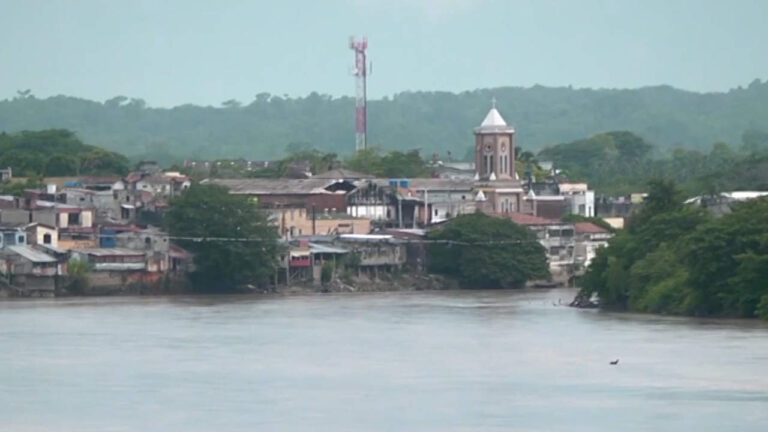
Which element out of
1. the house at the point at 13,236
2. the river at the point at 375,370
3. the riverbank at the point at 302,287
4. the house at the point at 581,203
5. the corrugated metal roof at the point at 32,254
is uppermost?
the house at the point at 581,203

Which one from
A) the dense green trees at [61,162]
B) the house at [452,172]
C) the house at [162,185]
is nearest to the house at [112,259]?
the house at [162,185]

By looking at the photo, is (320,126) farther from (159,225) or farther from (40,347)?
(40,347)

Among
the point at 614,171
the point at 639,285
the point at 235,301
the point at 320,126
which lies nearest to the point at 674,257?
the point at 639,285

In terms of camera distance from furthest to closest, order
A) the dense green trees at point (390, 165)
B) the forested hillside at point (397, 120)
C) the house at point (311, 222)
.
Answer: the forested hillside at point (397, 120) → the dense green trees at point (390, 165) → the house at point (311, 222)

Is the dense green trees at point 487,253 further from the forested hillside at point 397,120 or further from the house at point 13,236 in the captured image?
the forested hillside at point 397,120

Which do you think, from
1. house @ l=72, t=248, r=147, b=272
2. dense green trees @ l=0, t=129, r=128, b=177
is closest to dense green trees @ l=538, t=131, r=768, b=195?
dense green trees @ l=0, t=129, r=128, b=177

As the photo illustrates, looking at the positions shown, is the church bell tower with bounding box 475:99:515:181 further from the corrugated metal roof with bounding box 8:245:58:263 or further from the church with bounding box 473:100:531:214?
the corrugated metal roof with bounding box 8:245:58:263

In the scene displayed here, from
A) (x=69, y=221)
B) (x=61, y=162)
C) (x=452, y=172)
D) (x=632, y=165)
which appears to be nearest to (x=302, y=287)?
(x=69, y=221)
